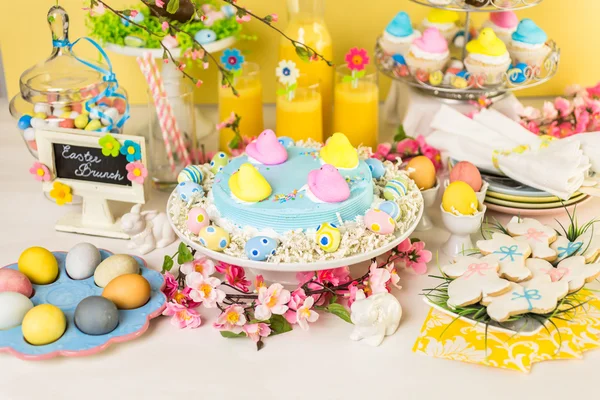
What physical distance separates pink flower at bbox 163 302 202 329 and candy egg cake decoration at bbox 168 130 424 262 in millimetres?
100

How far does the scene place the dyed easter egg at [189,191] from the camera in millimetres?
1228

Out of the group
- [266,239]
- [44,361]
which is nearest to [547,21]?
[266,239]

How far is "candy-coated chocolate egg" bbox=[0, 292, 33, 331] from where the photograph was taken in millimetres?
1064

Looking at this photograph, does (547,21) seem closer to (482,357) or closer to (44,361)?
(482,357)

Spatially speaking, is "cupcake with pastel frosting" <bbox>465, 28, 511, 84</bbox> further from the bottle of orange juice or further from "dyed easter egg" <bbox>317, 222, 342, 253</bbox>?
"dyed easter egg" <bbox>317, 222, 342, 253</bbox>

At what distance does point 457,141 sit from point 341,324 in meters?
0.51

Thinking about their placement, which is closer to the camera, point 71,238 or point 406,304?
point 406,304

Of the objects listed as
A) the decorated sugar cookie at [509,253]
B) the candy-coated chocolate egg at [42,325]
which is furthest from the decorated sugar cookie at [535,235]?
the candy-coated chocolate egg at [42,325]

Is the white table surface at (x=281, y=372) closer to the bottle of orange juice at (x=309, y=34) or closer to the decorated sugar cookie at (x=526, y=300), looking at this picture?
the decorated sugar cookie at (x=526, y=300)

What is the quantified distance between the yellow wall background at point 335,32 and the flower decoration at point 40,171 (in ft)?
1.97

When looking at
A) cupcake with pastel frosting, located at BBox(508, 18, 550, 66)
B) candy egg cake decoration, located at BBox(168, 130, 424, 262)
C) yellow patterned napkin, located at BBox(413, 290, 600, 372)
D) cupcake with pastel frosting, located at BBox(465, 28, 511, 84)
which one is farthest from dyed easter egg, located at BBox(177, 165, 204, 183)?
cupcake with pastel frosting, located at BBox(508, 18, 550, 66)

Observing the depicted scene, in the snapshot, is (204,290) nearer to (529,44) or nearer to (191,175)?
(191,175)

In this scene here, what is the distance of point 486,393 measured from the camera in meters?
0.98

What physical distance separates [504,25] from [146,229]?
34.3 inches
